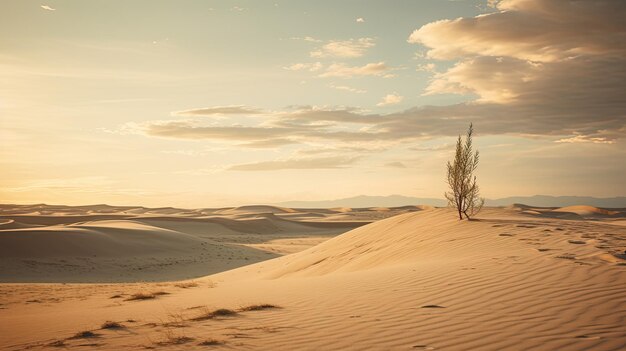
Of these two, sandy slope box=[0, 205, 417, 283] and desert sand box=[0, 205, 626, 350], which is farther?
sandy slope box=[0, 205, 417, 283]

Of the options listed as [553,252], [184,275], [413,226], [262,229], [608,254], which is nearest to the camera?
[608,254]

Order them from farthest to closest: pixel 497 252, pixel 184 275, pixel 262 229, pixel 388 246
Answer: pixel 262 229 < pixel 184 275 < pixel 388 246 < pixel 497 252

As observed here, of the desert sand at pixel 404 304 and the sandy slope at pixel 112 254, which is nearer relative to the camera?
the desert sand at pixel 404 304

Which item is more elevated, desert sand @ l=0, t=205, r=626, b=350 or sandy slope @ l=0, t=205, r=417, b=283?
desert sand @ l=0, t=205, r=626, b=350

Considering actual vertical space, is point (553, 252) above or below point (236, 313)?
above

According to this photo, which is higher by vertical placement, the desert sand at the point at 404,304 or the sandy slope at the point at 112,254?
the desert sand at the point at 404,304

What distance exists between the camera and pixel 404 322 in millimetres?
5641

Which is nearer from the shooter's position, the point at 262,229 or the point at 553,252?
the point at 553,252

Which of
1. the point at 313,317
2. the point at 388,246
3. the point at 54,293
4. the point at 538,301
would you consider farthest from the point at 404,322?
the point at 54,293

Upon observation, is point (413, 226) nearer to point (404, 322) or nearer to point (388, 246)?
point (388, 246)

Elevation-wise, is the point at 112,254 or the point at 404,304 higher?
the point at 404,304

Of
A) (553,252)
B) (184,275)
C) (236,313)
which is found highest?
(553,252)

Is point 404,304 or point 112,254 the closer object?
point 404,304

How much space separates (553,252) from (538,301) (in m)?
3.59
